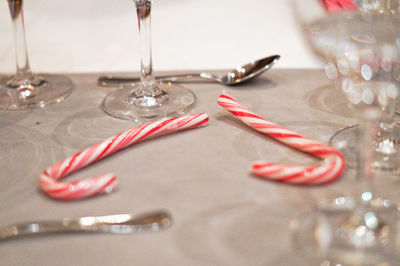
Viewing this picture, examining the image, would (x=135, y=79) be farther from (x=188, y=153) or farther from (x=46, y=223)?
(x=46, y=223)

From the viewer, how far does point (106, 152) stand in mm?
A: 713

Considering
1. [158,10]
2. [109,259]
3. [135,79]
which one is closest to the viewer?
[109,259]

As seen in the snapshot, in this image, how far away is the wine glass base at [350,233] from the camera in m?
0.52

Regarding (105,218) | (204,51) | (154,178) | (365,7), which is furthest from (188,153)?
(204,51)

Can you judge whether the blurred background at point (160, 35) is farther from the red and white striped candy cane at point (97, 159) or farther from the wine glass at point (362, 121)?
the wine glass at point (362, 121)

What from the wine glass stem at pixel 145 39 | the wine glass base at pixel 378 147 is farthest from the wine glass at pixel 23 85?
the wine glass base at pixel 378 147

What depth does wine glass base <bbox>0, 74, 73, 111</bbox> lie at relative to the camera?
902 millimetres

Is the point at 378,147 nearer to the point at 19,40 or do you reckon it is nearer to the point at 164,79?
the point at 164,79

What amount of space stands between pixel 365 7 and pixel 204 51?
0.54m

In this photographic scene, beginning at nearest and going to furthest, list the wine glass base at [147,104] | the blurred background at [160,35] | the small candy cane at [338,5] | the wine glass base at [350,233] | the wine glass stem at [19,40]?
the wine glass base at [350,233] < the small candy cane at [338,5] < the wine glass base at [147,104] < the wine glass stem at [19,40] < the blurred background at [160,35]

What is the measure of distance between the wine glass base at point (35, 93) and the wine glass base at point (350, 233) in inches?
20.1

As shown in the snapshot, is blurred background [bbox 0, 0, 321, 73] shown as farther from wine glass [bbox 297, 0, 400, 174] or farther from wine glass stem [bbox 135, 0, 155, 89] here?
wine glass [bbox 297, 0, 400, 174]

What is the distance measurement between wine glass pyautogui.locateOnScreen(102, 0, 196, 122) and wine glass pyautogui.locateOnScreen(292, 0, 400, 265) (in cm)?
31

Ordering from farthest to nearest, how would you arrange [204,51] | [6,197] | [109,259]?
[204,51] → [6,197] → [109,259]
